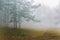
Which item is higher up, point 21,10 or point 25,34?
point 21,10

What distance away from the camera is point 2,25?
1.60 meters

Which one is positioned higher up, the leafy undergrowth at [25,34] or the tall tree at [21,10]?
the tall tree at [21,10]

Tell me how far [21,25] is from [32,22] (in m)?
0.13

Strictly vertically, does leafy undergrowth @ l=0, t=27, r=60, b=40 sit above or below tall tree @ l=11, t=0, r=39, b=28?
below

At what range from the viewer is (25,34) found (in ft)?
5.21

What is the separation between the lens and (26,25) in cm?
158

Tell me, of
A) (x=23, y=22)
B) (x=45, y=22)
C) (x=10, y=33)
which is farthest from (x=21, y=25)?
(x=45, y=22)

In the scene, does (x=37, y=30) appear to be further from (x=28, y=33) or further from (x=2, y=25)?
(x=2, y=25)

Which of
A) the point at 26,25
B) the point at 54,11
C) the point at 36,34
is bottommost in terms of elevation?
the point at 36,34

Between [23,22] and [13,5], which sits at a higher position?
[13,5]

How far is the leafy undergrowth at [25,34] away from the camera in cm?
156

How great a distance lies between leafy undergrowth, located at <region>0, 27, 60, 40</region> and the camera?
156cm

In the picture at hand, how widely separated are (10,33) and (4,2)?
358 millimetres

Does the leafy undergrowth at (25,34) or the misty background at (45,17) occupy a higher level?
the misty background at (45,17)
